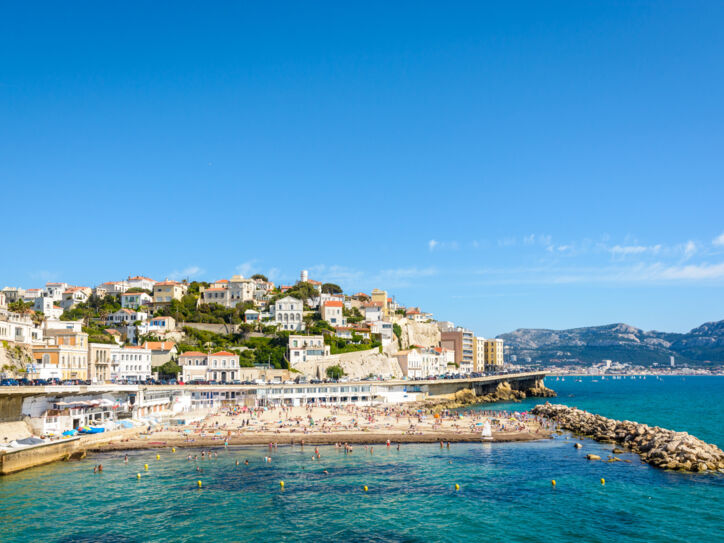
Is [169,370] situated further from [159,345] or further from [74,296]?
[74,296]

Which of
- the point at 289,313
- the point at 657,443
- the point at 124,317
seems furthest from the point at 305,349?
the point at 657,443

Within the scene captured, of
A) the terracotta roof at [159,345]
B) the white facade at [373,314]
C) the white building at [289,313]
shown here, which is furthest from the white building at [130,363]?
the white facade at [373,314]

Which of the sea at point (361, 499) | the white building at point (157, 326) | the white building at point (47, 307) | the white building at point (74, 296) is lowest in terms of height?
the sea at point (361, 499)

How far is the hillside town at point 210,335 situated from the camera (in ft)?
234

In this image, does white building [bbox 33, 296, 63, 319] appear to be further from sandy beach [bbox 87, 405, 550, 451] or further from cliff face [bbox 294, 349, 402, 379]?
sandy beach [bbox 87, 405, 550, 451]

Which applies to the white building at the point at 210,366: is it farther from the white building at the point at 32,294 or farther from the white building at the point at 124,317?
the white building at the point at 32,294

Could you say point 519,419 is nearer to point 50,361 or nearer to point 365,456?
point 365,456

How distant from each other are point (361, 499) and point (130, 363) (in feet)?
196

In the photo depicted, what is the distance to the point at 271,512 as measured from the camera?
29188 mm

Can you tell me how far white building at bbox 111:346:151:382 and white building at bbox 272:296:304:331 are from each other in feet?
91.0

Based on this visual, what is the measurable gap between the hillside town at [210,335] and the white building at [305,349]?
0.17 m

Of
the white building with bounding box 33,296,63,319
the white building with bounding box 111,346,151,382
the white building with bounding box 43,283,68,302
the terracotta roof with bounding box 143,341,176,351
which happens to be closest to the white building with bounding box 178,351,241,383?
the terracotta roof with bounding box 143,341,176,351

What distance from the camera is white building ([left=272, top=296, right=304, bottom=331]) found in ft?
352

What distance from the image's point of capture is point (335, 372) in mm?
92062
